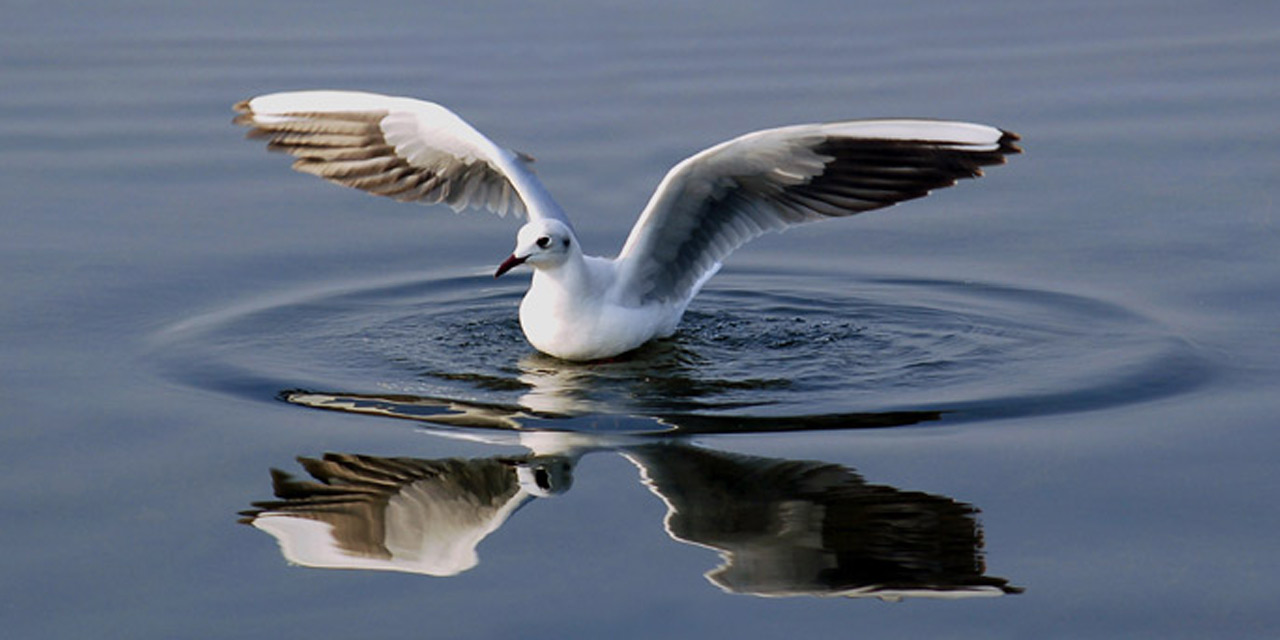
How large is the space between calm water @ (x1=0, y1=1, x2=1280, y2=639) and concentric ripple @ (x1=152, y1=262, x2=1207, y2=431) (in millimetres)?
29

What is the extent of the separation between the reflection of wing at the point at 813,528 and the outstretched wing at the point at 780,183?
1.98m

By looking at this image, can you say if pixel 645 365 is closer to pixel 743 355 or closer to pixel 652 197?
pixel 743 355

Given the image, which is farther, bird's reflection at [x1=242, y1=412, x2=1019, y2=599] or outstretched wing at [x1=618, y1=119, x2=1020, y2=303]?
outstretched wing at [x1=618, y1=119, x2=1020, y2=303]

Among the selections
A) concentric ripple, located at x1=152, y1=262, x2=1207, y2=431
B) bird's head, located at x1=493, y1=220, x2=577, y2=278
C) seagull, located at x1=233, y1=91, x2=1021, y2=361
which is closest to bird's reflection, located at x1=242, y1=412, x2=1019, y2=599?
concentric ripple, located at x1=152, y1=262, x2=1207, y2=431

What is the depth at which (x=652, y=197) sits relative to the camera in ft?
31.0

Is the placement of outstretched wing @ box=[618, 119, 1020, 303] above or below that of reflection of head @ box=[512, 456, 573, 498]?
above

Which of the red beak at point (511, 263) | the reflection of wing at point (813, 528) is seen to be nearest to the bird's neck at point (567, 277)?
the red beak at point (511, 263)

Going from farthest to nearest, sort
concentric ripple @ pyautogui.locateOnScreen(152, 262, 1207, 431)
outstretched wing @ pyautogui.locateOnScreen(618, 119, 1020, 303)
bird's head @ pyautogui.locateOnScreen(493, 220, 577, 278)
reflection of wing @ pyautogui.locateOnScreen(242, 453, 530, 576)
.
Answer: bird's head @ pyautogui.locateOnScreen(493, 220, 577, 278) < outstretched wing @ pyautogui.locateOnScreen(618, 119, 1020, 303) < concentric ripple @ pyautogui.locateOnScreen(152, 262, 1207, 431) < reflection of wing @ pyautogui.locateOnScreen(242, 453, 530, 576)

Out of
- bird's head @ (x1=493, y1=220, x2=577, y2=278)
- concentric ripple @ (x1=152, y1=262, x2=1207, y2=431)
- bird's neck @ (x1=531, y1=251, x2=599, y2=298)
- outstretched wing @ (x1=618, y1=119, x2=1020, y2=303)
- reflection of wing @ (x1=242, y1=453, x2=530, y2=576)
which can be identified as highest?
outstretched wing @ (x1=618, y1=119, x2=1020, y2=303)

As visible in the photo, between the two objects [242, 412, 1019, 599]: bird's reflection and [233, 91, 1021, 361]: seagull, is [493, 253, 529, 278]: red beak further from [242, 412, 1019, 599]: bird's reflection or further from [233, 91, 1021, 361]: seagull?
[242, 412, 1019, 599]: bird's reflection

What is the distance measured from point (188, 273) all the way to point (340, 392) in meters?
2.13

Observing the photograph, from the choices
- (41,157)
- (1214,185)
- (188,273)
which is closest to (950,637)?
(188,273)

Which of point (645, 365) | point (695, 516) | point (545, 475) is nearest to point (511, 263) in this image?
point (645, 365)

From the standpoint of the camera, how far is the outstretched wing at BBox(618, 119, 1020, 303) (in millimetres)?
8711
